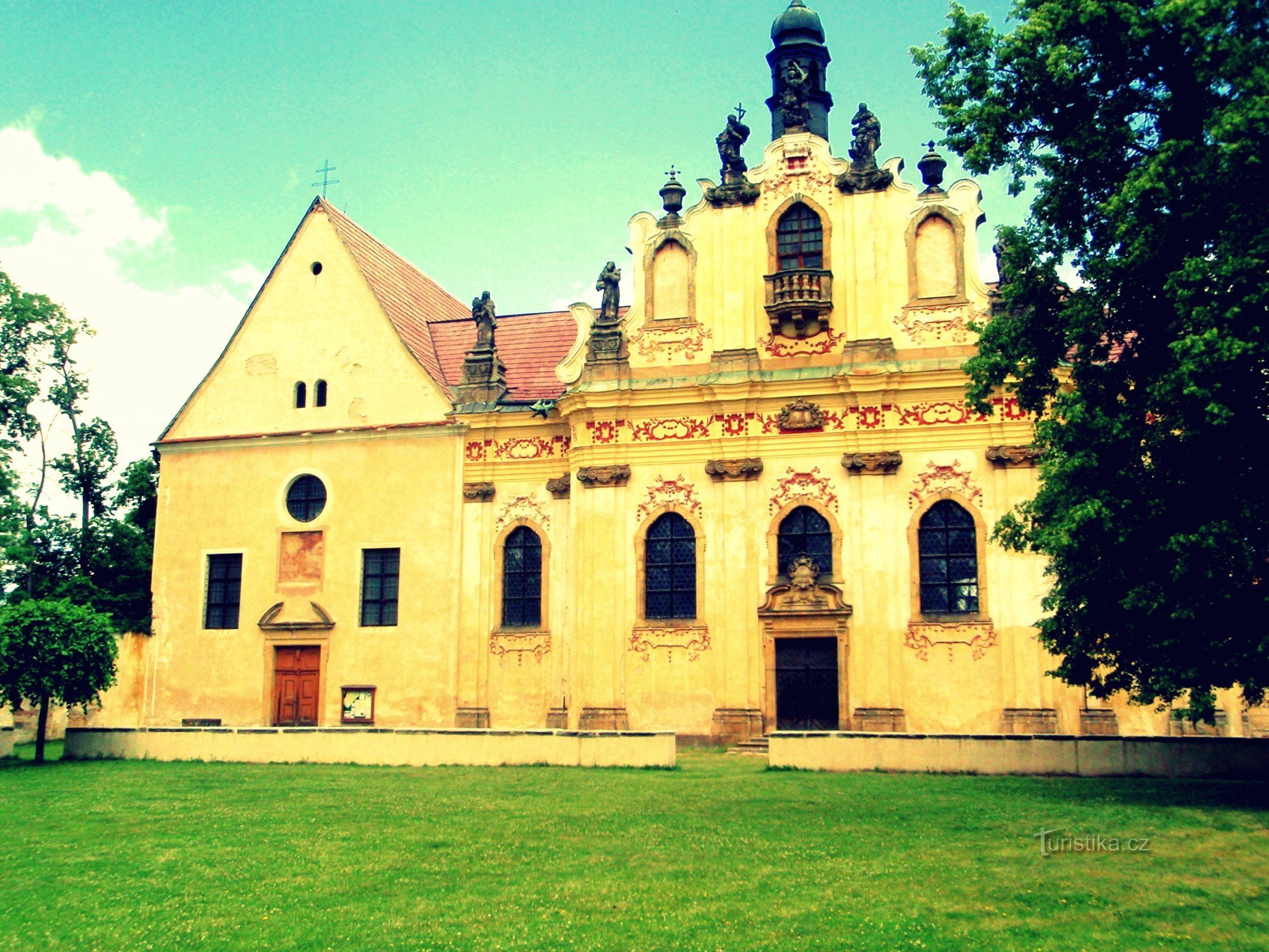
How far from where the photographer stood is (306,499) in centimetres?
3247

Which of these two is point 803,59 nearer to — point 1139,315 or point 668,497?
point 668,497

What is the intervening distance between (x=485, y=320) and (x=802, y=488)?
32.7 feet

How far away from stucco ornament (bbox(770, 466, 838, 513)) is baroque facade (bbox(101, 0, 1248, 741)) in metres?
0.06

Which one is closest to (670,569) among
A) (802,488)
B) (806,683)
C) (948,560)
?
(802,488)

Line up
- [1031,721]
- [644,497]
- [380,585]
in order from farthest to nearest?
[380,585], [644,497], [1031,721]

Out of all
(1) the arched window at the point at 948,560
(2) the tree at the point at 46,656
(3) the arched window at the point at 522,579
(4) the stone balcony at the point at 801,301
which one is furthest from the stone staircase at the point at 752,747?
(2) the tree at the point at 46,656

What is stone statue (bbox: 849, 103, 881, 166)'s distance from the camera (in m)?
29.3

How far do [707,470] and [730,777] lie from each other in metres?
10.2

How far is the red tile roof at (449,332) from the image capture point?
32781 mm

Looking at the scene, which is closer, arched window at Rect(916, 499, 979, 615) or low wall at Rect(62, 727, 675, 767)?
low wall at Rect(62, 727, 675, 767)

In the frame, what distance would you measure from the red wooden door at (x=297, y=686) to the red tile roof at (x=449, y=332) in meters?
7.97

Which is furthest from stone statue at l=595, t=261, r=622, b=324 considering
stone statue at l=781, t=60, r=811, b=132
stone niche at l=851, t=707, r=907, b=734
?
stone niche at l=851, t=707, r=907, b=734

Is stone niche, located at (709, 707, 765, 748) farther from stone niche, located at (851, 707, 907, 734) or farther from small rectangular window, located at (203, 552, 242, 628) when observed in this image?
small rectangular window, located at (203, 552, 242, 628)

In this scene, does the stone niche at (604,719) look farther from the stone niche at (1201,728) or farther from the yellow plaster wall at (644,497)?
the stone niche at (1201,728)
